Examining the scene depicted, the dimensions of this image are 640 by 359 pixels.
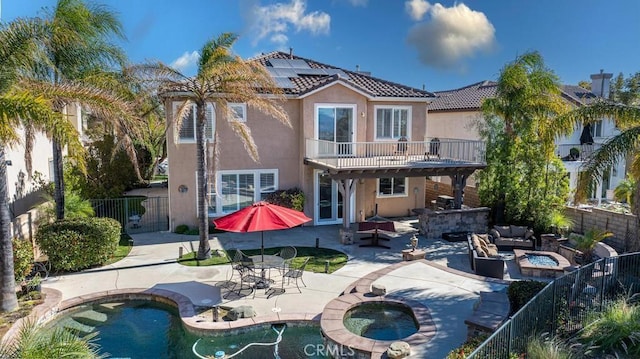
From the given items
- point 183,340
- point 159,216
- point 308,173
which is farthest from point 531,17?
point 183,340

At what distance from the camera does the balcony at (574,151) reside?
27141 millimetres

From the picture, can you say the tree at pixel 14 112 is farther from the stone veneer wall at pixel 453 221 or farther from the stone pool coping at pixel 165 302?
the stone veneer wall at pixel 453 221

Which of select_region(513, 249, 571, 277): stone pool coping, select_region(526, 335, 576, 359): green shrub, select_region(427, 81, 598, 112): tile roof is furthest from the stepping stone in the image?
select_region(427, 81, 598, 112): tile roof

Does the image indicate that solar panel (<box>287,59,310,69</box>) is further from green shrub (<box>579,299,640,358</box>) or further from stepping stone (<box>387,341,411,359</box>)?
green shrub (<box>579,299,640,358</box>)

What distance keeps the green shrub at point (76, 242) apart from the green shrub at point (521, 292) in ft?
41.7

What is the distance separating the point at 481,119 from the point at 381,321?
19501 mm

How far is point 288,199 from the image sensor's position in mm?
21109

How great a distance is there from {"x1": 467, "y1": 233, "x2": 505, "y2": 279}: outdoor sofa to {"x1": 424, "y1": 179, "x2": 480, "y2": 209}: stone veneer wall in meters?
9.02

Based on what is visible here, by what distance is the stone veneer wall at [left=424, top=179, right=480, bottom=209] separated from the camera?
25388 millimetres

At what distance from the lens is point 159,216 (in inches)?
901

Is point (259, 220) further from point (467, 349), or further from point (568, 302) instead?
point (568, 302)

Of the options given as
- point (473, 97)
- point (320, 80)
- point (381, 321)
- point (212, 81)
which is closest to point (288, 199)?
point (320, 80)

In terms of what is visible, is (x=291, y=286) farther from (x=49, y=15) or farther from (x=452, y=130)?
(x=452, y=130)

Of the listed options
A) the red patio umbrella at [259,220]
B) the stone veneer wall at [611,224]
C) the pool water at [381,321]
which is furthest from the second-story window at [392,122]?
the pool water at [381,321]
